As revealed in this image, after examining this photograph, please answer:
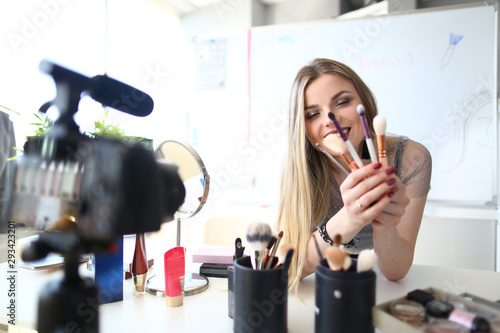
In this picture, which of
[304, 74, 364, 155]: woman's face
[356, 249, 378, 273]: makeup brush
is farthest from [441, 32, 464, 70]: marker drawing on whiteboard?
[356, 249, 378, 273]: makeup brush

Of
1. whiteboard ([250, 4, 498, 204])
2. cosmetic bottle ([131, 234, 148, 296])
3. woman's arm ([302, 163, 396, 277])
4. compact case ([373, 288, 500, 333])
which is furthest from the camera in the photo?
whiteboard ([250, 4, 498, 204])

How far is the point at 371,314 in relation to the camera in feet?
1.32

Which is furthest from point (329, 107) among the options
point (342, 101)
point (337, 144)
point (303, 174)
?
point (337, 144)

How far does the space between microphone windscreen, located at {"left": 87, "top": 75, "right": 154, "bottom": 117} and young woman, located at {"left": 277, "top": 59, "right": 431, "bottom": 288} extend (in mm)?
387

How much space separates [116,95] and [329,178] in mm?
734

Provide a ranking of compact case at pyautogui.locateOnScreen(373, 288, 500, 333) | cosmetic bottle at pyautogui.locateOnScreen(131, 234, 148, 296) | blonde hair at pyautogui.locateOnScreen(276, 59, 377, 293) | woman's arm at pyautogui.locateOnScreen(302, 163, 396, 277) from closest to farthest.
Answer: compact case at pyautogui.locateOnScreen(373, 288, 500, 333)
woman's arm at pyautogui.locateOnScreen(302, 163, 396, 277)
cosmetic bottle at pyautogui.locateOnScreen(131, 234, 148, 296)
blonde hair at pyautogui.locateOnScreen(276, 59, 377, 293)

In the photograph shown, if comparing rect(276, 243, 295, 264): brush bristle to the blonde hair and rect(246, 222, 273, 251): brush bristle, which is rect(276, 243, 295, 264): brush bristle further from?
the blonde hair

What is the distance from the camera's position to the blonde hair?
29.9 inches

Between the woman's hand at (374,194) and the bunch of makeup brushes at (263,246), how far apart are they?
0.14 metres

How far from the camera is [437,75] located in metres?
1.47

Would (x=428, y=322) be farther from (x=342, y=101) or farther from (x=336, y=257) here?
(x=342, y=101)

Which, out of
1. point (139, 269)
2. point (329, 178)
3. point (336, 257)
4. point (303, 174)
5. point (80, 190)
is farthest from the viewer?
point (329, 178)

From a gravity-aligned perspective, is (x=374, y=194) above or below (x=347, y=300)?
above

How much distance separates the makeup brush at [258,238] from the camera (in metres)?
0.44
